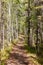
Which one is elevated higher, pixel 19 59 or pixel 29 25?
pixel 29 25

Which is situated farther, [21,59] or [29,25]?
[29,25]

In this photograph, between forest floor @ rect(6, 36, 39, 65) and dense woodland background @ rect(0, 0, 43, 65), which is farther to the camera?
dense woodland background @ rect(0, 0, 43, 65)

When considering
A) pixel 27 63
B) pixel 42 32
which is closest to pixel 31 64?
pixel 27 63

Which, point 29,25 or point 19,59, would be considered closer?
point 19,59

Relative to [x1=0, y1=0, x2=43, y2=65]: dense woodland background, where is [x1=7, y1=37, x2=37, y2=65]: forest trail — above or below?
below

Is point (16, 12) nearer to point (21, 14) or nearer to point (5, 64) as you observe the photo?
point (21, 14)

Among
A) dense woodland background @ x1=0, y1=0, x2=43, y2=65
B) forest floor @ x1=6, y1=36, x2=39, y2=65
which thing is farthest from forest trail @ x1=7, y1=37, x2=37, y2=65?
dense woodland background @ x1=0, y1=0, x2=43, y2=65

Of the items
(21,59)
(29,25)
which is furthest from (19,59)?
(29,25)

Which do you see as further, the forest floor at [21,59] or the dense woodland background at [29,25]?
the dense woodland background at [29,25]

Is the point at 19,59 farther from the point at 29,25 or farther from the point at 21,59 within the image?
the point at 29,25

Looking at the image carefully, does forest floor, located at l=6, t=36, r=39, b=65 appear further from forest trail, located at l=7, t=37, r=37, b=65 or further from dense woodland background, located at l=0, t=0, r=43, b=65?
dense woodland background, located at l=0, t=0, r=43, b=65

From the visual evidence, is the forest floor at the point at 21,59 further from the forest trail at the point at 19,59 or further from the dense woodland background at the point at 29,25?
the dense woodland background at the point at 29,25

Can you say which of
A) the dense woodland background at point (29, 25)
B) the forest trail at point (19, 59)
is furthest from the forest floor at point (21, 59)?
the dense woodland background at point (29, 25)

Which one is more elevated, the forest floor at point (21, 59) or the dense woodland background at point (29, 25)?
the dense woodland background at point (29, 25)
